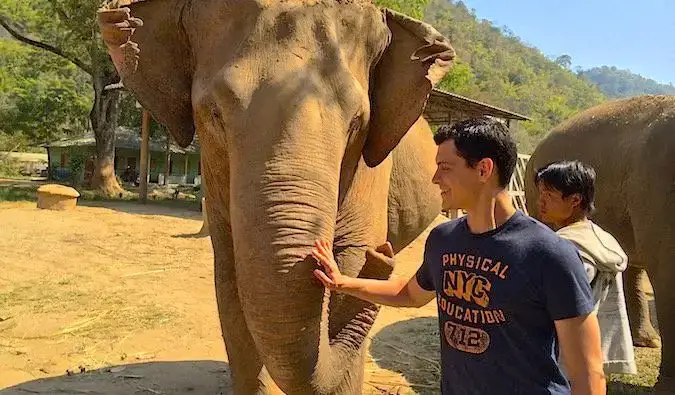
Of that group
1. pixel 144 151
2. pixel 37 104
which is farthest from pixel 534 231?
pixel 37 104

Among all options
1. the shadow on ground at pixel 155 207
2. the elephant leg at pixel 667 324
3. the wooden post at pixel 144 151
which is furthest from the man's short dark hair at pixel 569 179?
the wooden post at pixel 144 151

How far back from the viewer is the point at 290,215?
251 cm

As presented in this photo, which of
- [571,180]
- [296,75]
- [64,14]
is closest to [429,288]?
[571,180]

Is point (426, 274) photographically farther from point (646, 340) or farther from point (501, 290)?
point (646, 340)

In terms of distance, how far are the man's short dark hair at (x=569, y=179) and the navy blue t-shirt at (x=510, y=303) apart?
78 centimetres

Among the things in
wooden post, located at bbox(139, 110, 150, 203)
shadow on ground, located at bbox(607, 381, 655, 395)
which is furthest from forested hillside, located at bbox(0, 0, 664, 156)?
shadow on ground, located at bbox(607, 381, 655, 395)

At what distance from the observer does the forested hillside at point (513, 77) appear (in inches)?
2992

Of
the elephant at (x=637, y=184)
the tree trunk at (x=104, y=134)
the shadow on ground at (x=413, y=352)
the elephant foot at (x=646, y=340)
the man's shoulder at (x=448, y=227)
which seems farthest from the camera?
the tree trunk at (x=104, y=134)

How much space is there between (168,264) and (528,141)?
58.3m

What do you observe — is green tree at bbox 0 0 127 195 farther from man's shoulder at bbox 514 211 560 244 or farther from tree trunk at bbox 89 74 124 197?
man's shoulder at bbox 514 211 560 244

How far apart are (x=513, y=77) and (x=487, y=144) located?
11331 centimetres

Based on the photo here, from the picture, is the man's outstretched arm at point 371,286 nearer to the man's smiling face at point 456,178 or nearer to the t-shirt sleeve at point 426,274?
the t-shirt sleeve at point 426,274

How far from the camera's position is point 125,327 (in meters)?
6.34

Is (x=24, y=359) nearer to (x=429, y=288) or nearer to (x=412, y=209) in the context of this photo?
(x=412, y=209)
